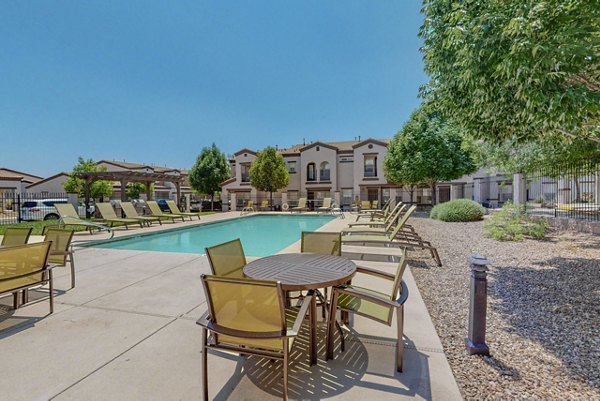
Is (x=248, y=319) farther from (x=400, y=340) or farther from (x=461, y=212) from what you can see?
(x=461, y=212)

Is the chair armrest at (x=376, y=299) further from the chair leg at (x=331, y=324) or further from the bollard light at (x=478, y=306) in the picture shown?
the bollard light at (x=478, y=306)

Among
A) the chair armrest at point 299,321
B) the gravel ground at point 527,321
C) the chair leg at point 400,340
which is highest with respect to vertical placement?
the chair armrest at point 299,321

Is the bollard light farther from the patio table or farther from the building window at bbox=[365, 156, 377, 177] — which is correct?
the building window at bbox=[365, 156, 377, 177]

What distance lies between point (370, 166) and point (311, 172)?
6.49 m

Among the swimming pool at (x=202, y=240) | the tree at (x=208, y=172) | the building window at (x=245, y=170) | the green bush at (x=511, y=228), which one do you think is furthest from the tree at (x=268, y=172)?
the green bush at (x=511, y=228)

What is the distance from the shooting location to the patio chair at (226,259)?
112 inches

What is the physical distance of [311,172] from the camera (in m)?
31.2

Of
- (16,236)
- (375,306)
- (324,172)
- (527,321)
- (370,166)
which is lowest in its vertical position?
(527,321)

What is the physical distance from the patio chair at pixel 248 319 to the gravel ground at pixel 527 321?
1.53 metres

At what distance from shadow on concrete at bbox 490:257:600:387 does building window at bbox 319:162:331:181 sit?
25.5 metres

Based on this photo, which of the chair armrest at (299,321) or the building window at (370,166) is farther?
the building window at (370,166)

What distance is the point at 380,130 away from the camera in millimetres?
33281

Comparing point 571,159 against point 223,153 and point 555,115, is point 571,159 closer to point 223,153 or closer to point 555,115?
point 555,115

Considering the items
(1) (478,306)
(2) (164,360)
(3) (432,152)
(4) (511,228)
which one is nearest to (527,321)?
(1) (478,306)
